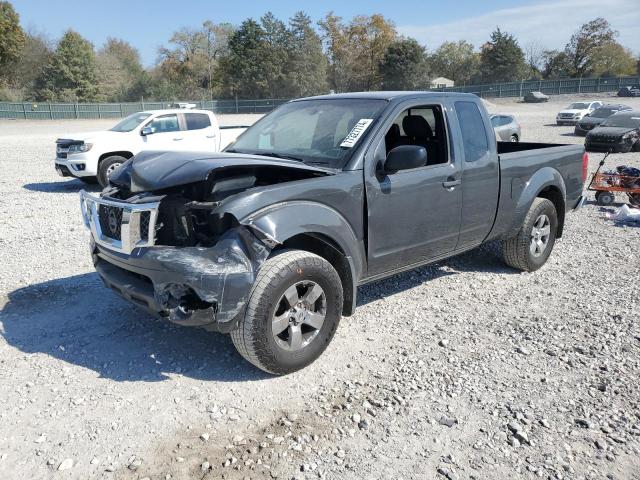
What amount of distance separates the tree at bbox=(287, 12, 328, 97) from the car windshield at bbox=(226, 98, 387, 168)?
6209 centimetres

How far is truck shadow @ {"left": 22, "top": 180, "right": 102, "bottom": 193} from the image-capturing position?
466 inches

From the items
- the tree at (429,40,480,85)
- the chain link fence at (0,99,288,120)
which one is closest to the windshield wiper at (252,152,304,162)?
the chain link fence at (0,99,288,120)

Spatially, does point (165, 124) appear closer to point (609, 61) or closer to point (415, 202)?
point (415, 202)

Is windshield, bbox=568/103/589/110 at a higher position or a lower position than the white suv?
higher

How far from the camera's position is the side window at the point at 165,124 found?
1247cm

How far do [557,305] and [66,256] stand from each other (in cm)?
550

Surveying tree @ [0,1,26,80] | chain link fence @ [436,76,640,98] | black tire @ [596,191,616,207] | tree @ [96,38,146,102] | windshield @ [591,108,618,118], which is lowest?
black tire @ [596,191,616,207]

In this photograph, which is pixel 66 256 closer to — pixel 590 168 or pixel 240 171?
pixel 240 171

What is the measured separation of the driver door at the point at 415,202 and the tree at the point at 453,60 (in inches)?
3638

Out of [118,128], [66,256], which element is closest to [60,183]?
[118,128]

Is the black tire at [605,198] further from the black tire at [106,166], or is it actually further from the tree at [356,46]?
the tree at [356,46]

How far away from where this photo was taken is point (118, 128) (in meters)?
12.7

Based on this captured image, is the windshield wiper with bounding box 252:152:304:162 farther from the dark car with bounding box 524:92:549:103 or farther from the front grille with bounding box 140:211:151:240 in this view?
the dark car with bounding box 524:92:549:103

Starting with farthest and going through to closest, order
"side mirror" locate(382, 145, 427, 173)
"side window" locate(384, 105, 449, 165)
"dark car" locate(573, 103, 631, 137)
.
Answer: "dark car" locate(573, 103, 631, 137), "side window" locate(384, 105, 449, 165), "side mirror" locate(382, 145, 427, 173)
